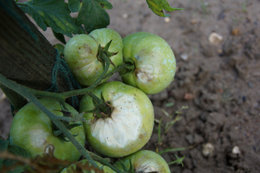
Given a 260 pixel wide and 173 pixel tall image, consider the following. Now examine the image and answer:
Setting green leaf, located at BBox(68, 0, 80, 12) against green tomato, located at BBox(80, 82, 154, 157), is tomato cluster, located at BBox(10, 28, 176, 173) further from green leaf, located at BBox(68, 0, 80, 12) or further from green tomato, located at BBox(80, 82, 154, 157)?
green leaf, located at BBox(68, 0, 80, 12)

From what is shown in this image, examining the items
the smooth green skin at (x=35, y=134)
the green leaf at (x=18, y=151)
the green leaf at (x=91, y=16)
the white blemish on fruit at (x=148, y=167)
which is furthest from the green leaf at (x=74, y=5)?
the white blemish on fruit at (x=148, y=167)

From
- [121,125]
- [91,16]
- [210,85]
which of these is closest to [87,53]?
[91,16]

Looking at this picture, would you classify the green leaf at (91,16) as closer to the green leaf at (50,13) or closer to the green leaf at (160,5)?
the green leaf at (50,13)

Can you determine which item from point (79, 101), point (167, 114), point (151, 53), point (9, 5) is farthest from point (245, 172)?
point (9, 5)

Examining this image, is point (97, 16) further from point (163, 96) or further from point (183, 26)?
point (183, 26)

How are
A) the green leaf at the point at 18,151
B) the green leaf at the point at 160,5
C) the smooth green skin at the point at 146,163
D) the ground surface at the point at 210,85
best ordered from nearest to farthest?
the green leaf at the point at 18,151
the green leaf at the point at 160,5
the smooth green skin at the point at 146,163
the ground surface at the point at 210,85

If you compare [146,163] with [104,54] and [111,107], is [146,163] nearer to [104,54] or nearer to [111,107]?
[111,107]
